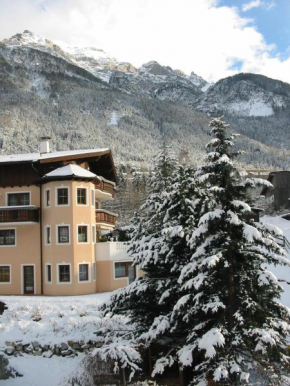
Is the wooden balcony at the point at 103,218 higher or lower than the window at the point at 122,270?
higher

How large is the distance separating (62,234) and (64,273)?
264cm

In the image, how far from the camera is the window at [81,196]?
3119 cm

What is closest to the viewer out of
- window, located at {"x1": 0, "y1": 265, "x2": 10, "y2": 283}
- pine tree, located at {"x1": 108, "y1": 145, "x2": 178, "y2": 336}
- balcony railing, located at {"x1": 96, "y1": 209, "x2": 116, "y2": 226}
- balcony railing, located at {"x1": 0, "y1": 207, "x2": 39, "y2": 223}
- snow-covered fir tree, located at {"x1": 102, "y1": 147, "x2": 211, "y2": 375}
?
snow-covered fir tree, located at {"x1": 102, "y1": 147, "x2": 211, "y2": 375}

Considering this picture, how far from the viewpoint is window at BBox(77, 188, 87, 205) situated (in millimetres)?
31188

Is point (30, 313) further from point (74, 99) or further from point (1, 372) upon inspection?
point (74, 99)

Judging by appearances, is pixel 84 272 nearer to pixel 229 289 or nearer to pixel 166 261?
pixel 166 261

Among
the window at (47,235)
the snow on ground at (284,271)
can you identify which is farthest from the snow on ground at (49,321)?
the snow on ground at (284,271)

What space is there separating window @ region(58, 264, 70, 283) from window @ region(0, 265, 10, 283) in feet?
13.1

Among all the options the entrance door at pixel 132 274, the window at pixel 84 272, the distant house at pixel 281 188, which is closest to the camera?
the window at pixel 84 272

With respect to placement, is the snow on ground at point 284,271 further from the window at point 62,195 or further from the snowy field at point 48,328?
the window at point 62,195

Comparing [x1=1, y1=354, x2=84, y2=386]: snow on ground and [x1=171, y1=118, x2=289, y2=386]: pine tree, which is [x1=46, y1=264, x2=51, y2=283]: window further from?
[x1=171, y1=118, x2=289, y2=386]: pine tree

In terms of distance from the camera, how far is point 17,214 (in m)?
30.7

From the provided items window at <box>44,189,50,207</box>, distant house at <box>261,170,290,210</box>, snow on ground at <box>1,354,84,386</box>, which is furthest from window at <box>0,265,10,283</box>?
distant house at <box>261,170,290,210</box>

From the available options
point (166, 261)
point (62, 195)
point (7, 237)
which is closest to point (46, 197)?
point (62, 195)
